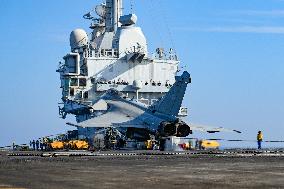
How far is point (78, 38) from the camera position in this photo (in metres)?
85.0

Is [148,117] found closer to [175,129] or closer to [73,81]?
[175,129]

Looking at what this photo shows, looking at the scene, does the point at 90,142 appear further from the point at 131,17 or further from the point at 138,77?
the point at 131,17

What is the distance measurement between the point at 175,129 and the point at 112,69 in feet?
96.9

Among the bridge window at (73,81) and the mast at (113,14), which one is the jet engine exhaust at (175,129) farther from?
the mast at (113,14)

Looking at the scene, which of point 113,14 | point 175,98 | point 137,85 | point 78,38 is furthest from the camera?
point 113,14

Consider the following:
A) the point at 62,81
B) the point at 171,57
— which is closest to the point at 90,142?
the point at 62,81

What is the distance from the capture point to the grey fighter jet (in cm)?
5119

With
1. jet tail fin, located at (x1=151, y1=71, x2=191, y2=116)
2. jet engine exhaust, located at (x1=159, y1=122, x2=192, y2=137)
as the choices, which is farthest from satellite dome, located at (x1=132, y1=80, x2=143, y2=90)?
jet engine exhaust, located at (x1=159, y1=122, x2=192, y2=137)

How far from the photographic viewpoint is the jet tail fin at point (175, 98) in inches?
1986

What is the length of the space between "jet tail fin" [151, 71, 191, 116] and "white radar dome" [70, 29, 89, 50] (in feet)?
106

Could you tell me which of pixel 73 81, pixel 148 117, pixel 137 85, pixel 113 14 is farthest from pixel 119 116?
pixel 113 14

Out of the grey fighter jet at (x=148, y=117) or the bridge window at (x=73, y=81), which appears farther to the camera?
the bridge window at (x=73, y=81)

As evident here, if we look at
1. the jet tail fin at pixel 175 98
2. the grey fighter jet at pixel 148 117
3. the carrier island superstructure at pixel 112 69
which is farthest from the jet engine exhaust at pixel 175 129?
the carrier island superstructure at pixel 112 69

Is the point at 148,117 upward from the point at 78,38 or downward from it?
downward
